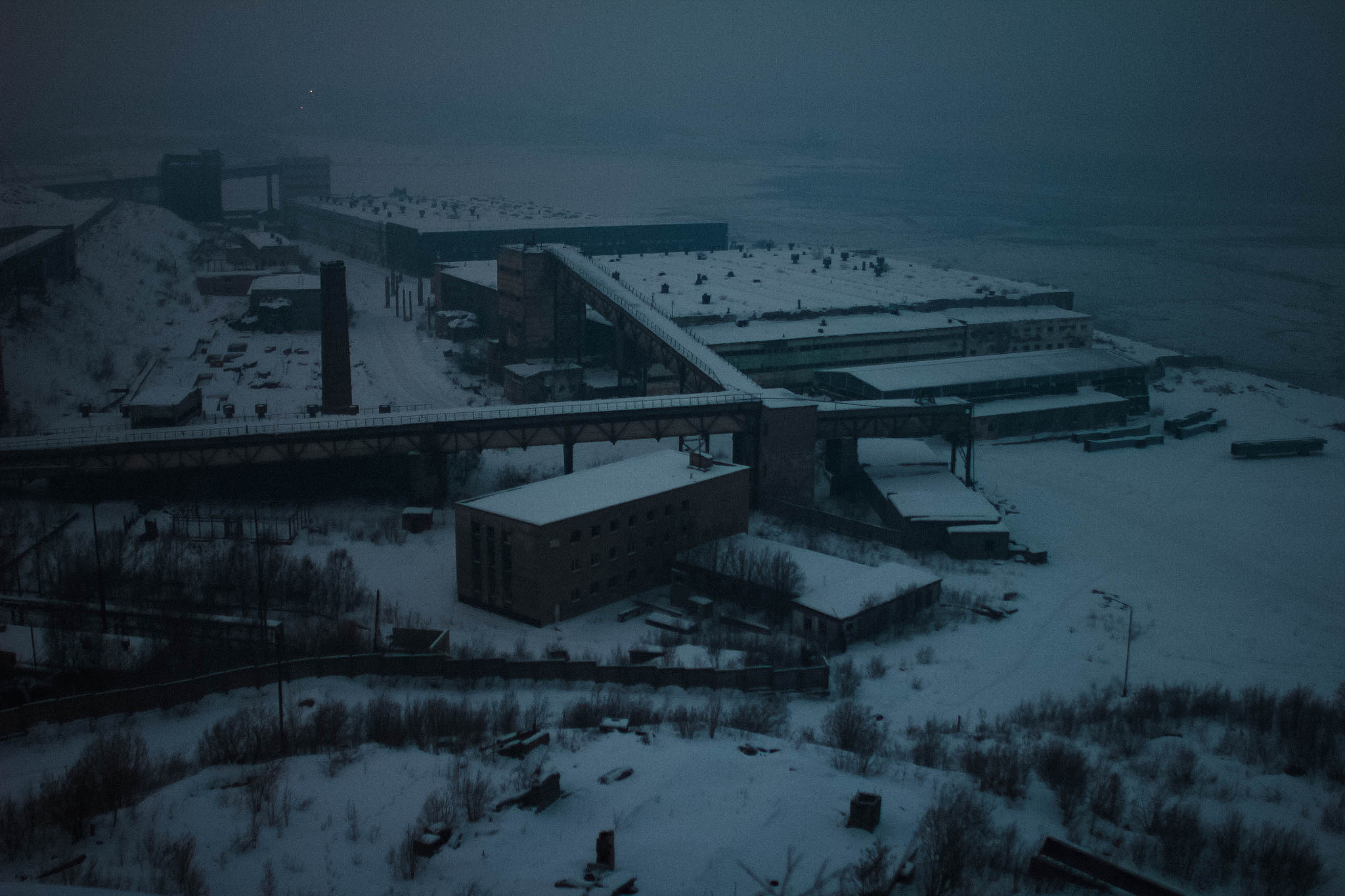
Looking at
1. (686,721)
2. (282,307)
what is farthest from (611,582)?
(282,307)

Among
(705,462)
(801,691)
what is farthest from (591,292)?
(801,691)

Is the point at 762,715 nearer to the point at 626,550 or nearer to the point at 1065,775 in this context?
the point at 1065,775

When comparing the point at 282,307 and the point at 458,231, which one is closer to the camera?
the point at 282,307

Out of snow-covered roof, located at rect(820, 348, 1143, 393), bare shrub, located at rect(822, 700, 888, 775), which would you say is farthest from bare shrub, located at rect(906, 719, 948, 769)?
snow-covered roof, located at rect(820, 348, 1143, 393)

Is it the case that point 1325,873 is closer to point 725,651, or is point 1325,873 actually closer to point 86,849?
point 725,651

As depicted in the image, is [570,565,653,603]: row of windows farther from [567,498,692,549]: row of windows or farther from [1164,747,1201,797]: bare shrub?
[1164,747,1201,797]: bare shrub

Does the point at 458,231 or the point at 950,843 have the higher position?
the point at 458,231
